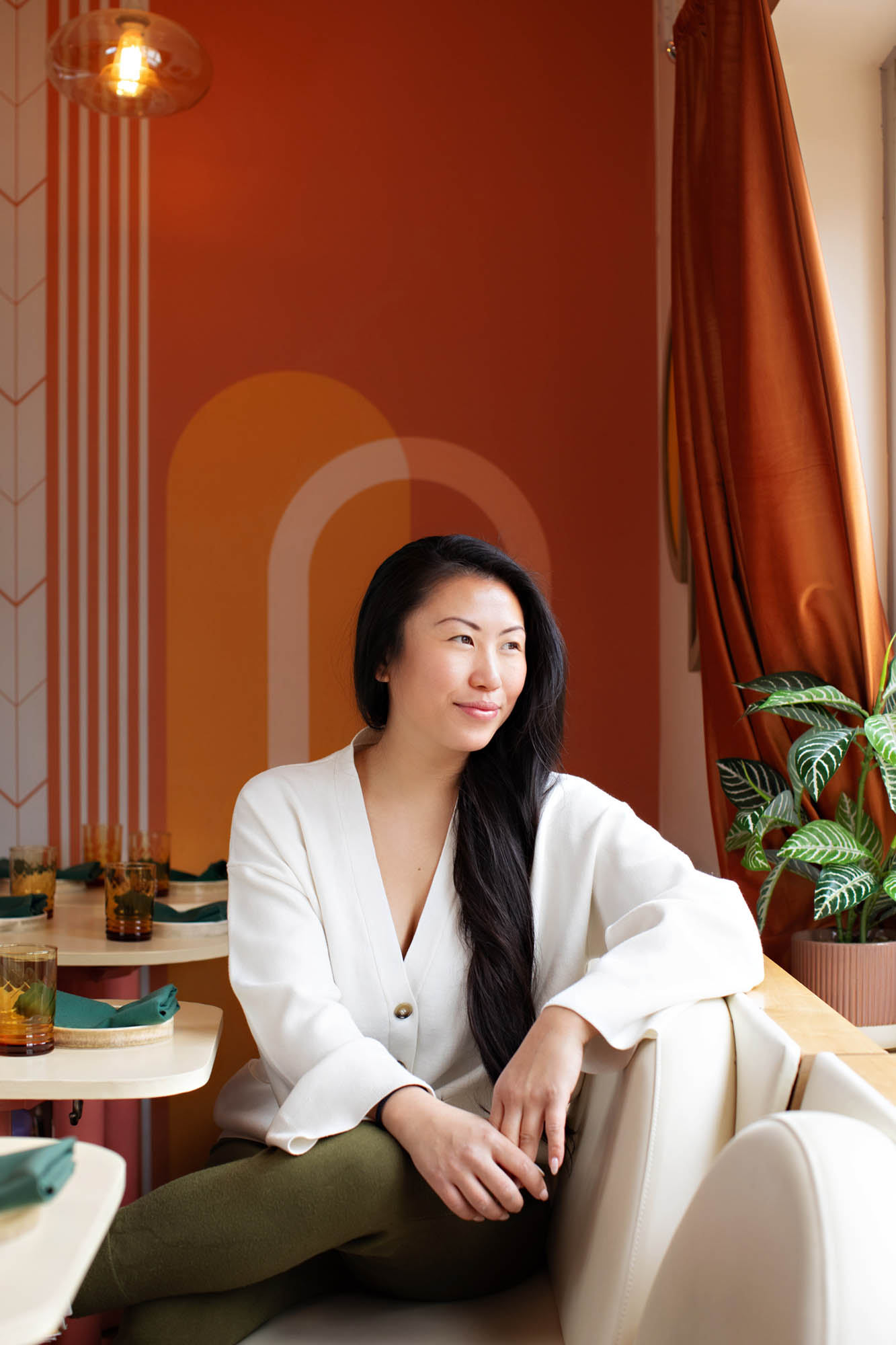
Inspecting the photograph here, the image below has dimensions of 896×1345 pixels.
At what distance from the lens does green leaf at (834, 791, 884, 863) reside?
1.69 m

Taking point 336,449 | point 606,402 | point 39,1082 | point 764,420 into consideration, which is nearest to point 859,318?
point 764,420

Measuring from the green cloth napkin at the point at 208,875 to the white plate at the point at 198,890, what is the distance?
0.01m

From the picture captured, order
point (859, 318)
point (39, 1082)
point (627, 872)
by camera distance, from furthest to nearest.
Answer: point (859, 318)
point (627, 872)
point (39, 1082)

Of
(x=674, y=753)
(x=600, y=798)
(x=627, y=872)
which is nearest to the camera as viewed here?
(x=627, y=872)

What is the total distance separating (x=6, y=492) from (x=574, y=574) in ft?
4.91

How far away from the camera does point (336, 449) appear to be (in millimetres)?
2881

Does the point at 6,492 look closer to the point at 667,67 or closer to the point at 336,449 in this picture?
the point at 336,449

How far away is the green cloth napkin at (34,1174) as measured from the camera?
67cm

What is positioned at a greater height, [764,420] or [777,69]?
[777,69]

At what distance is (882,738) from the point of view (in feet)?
5.23

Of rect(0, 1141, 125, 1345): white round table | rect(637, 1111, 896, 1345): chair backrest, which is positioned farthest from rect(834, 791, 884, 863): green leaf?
rect(0, 1141, 125, 1345): white round table

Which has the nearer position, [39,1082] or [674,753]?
[39,1082]

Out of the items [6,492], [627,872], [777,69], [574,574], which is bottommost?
[627,872]

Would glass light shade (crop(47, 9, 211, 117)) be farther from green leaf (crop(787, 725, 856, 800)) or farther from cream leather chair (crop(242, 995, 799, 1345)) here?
cream leather chair (crop(242, 995, 799, 1345))
